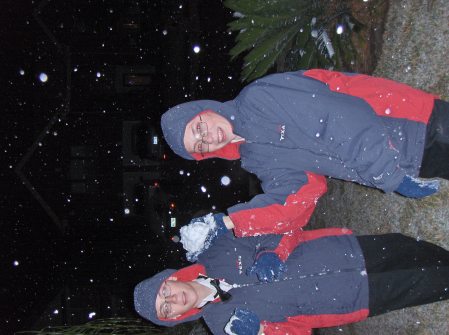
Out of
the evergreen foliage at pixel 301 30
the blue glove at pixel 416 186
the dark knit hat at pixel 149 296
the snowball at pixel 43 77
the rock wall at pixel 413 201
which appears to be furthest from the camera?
the snowball at pixel 43 77

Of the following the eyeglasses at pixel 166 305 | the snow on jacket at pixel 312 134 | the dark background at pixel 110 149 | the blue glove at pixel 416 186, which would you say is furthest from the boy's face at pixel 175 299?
the dark background at pixel 110 149

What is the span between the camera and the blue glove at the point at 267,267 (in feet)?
9.66

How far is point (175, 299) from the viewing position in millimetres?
2980

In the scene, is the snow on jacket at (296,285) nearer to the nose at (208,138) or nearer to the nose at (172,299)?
the nose at (172,299)

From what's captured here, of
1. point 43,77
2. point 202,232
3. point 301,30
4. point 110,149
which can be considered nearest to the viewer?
point 202,232

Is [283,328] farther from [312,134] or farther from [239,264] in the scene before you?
[312,134]

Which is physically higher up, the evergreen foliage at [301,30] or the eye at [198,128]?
the evergreen foliage at [301,30]

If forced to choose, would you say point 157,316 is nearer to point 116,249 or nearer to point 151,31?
point 116,249

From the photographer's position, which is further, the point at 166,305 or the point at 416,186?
the point at 166,305

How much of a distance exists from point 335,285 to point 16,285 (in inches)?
204

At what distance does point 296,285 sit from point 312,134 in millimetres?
1118

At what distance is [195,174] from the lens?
892cm

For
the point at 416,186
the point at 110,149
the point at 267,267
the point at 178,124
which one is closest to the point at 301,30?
the point at 178,124

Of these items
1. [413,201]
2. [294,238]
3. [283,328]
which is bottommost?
[283,328]
